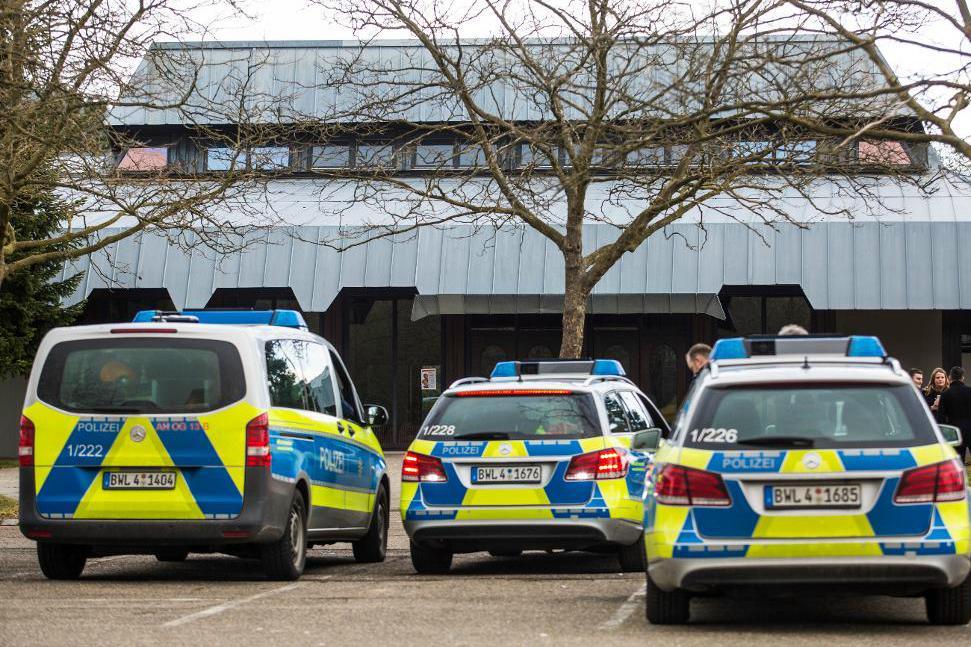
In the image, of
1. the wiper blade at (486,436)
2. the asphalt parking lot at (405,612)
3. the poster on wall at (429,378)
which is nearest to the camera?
the asphalt parking lot at (405,612)

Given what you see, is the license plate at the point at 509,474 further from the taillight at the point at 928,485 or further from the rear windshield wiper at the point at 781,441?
the taillight at the point at 928,485

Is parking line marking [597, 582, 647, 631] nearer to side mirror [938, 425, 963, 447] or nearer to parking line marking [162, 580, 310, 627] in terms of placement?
side mirror [938, 425, 963, 447]

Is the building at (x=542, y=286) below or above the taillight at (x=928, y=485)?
above

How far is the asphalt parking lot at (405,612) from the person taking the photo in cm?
830

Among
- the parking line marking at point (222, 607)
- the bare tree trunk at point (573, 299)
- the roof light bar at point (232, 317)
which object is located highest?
the bare tree trunk at point (573, 299)

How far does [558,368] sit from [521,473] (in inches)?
103

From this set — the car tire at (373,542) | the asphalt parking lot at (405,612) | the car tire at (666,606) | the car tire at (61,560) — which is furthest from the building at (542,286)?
the car tire at (666,606)

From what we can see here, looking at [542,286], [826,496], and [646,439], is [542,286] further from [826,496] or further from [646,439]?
[826,496]

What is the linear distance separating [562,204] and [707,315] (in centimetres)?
370

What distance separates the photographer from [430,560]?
1212cm

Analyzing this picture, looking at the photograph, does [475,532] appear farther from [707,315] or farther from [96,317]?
[96,317]

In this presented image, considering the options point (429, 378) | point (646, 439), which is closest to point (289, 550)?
point (646, 439)

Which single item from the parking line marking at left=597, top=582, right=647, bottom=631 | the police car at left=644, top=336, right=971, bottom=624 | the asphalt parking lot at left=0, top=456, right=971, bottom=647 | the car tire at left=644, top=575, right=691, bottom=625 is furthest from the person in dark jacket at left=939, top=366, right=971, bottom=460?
the car tire at left=644, top=575, right=691, bottom=625

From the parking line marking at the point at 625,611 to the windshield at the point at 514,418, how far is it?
4.42 ft
